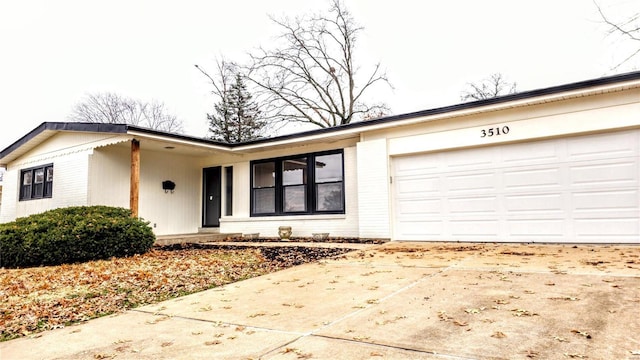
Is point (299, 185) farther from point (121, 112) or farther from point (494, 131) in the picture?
point (121, 112)

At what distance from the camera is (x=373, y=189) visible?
31.5ft

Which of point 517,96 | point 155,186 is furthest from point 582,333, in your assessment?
point 155,186

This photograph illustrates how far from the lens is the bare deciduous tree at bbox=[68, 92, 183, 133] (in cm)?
2514

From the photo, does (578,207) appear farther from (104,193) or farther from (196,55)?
(196,55)

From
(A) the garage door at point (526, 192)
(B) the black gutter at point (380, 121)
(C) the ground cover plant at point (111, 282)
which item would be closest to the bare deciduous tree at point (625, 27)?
(B) the black gutter at point (380, 121)

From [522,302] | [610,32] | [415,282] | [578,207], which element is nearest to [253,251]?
[415,282]

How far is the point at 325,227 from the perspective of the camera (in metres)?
10.7

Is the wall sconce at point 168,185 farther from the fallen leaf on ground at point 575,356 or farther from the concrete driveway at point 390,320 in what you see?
the fallen leaf on ground at point 575,356

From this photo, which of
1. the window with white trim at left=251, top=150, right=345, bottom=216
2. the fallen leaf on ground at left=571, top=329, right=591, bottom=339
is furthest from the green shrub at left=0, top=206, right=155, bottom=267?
the fallen leaf on ground at left=571, top=329, right=591, bottom=339

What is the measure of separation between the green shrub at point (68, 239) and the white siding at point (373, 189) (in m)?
5.13

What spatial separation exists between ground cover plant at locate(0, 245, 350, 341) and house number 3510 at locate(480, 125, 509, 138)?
3.94m

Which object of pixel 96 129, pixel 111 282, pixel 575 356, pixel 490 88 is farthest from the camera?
pixel 490 88

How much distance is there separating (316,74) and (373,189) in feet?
46.2

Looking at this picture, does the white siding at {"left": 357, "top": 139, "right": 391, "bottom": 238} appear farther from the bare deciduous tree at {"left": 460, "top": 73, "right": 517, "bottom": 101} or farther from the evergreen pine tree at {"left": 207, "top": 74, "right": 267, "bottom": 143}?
the evergreen pine tree at {"left": 207, "top": 74, "right": 267, "bottom": 143}
